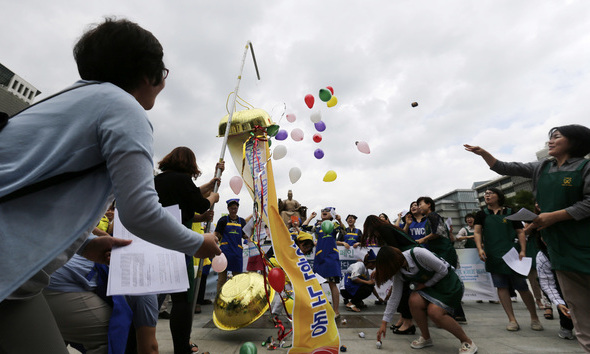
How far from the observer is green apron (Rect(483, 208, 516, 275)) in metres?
4.18

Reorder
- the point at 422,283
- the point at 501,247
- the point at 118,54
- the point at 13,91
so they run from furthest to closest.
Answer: the point at 13,91 < the point at 501,247 < the point at 422,283 < the point at 118,54

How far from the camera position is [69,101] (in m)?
0.85

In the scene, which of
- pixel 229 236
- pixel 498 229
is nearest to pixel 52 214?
pixel 498 229

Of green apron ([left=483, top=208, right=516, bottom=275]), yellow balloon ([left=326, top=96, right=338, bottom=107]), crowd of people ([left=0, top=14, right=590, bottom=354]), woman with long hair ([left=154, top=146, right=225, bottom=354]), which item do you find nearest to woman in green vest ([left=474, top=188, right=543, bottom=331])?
green apron ([left=483, top=208, right=516, bottom=275])

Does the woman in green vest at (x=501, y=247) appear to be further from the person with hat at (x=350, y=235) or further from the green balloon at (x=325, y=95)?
the person with hat at (x=350, y=235)

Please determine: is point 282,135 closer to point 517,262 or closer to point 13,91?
point 517,262

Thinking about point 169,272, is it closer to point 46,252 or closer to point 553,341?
point 46,252

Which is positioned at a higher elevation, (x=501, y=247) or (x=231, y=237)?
(x=231, y=237)

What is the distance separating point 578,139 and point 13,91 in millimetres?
79583

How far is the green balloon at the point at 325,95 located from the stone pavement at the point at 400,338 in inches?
144

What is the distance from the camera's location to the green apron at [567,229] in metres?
2.30

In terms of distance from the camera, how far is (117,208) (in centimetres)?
84

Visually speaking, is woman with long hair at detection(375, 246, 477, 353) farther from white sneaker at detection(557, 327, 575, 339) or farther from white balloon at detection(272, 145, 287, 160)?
white balloon at detection(272, 145, 287, 160)

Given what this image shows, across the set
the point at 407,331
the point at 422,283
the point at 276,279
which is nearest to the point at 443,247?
the point at 407,331
